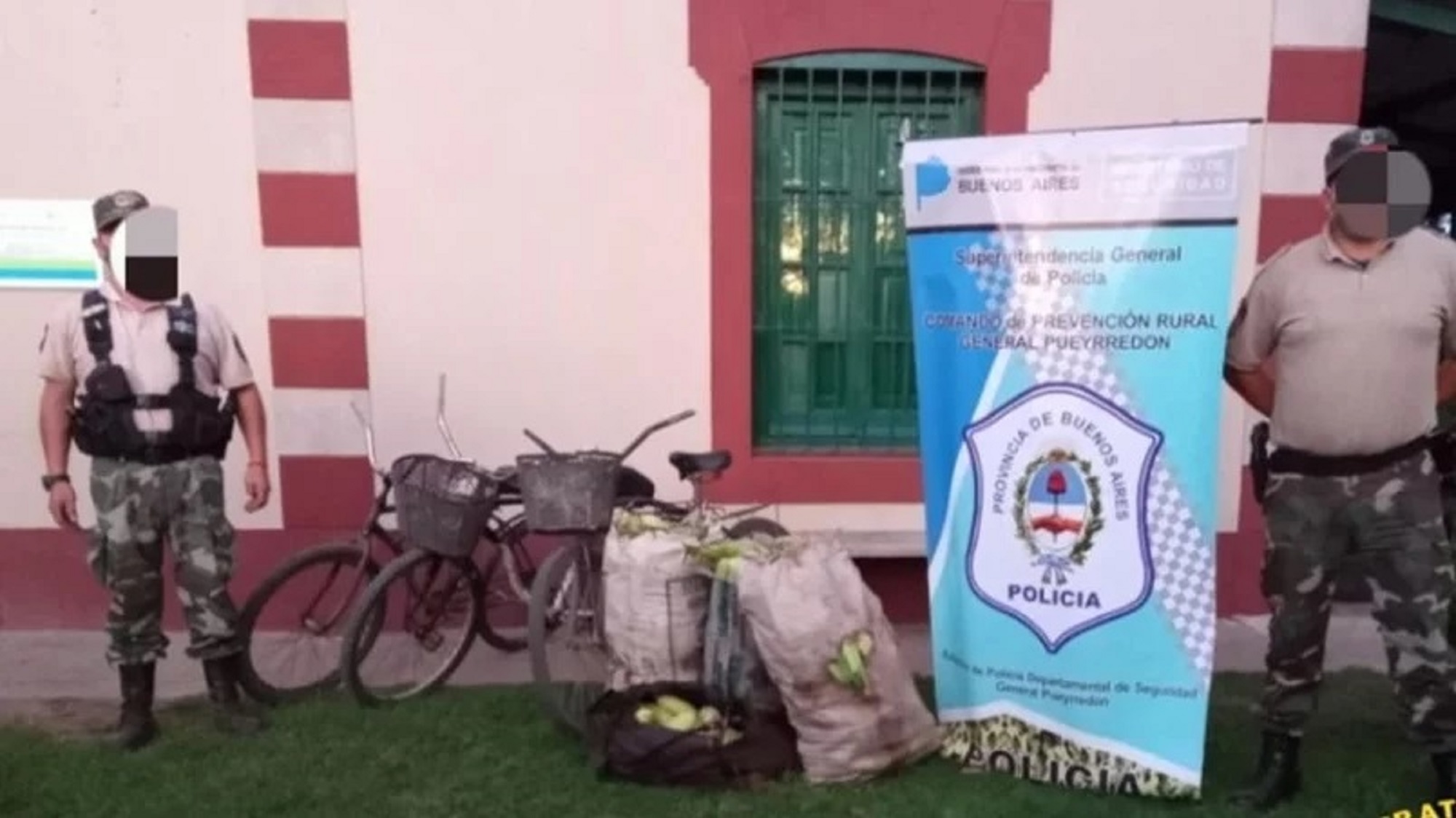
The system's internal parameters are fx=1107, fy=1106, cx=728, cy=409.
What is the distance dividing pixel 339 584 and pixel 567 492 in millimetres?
1110

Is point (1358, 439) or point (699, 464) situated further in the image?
point (699, 464)

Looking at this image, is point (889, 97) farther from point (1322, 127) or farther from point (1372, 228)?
point (1372, 228)

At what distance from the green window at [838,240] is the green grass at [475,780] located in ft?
6.17

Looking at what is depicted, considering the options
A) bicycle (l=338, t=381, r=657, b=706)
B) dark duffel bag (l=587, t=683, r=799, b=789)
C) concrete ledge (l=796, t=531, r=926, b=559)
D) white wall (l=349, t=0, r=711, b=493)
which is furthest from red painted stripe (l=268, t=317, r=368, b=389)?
concrete ledge (l=796, t=531, r=926, b=559)

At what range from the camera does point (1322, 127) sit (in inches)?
192

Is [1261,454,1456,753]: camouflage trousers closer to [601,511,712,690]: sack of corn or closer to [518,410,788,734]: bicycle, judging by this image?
[518,410,788,734]: bicycle

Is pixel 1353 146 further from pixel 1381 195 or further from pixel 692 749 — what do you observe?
pixel 692 749

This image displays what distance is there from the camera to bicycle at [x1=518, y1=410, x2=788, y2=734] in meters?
3.95

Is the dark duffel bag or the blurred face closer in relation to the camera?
the blurred face

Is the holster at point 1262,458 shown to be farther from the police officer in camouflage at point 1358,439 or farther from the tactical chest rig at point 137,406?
the tactical chest rig at point 137,406

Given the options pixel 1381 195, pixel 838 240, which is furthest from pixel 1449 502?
pixel 838 240

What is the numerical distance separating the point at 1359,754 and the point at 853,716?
70.2 inches

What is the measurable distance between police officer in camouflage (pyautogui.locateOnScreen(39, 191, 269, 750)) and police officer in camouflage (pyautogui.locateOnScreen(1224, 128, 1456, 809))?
3.41 metres

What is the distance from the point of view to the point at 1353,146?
3.19 m
